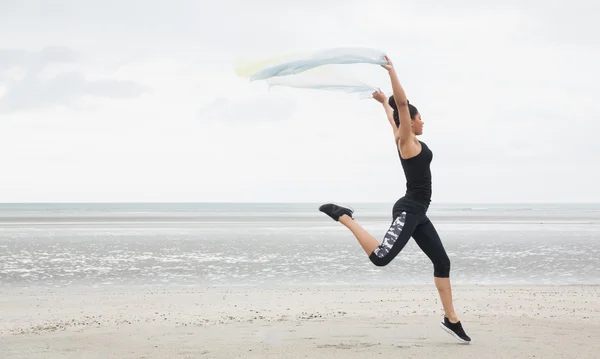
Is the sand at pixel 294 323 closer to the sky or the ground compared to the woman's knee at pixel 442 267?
closer to the ground

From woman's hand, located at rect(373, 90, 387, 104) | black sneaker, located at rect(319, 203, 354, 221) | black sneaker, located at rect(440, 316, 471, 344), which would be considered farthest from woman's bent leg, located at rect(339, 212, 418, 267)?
woman's hand, located at rect(373, 90, 387, 104)

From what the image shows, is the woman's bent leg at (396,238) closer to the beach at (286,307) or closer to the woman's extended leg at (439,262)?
the woman's extended leg at (439,262)

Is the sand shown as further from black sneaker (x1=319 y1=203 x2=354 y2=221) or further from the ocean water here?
the ocean water

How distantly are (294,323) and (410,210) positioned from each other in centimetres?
254

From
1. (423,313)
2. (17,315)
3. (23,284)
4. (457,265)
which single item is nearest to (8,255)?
(23,284)

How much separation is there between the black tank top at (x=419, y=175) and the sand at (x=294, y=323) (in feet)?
5.13

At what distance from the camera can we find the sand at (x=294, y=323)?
6641 millimetres

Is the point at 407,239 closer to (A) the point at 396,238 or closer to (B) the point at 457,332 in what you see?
(A) the point at 396,238

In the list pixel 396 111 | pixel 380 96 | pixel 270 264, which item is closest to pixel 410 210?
pixel 396 111

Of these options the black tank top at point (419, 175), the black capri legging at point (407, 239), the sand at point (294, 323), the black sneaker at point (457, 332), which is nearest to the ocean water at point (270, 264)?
the sand at point (294, 323)

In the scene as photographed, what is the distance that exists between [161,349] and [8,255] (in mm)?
16054

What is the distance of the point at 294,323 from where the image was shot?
26.8ft

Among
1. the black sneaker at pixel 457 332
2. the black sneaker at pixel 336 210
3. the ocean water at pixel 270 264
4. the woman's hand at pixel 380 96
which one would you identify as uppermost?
the woman's hand at pixel 380 96

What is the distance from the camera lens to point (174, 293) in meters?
11.7
